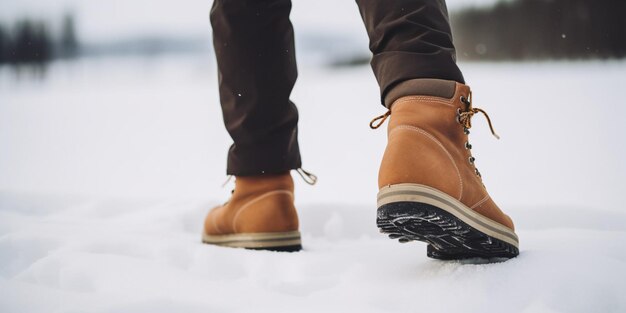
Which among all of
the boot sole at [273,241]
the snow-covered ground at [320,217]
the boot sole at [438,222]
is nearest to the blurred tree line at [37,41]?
the snow-covered ground at [320,217]

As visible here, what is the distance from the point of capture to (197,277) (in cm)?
96

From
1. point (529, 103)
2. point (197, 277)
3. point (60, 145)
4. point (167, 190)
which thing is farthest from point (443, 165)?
point (60, 145)

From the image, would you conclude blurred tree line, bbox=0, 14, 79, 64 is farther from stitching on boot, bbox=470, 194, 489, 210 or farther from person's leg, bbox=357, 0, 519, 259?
stitching on boot, bbox=470, 194, 489, 210

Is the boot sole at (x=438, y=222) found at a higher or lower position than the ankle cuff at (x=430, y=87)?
lower

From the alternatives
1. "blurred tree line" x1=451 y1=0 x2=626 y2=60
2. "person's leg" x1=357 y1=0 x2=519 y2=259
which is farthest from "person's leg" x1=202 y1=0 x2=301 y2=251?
"blurred tree line" x1=451 y1=0 x2=626 y2=60

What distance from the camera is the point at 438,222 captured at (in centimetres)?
82

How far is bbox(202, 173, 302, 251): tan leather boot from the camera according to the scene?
1315 mm

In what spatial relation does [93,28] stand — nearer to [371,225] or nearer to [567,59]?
[567,59]

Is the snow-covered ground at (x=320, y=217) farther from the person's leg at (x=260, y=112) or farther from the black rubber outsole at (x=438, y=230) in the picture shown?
the person's leg at (x=260, y=112)

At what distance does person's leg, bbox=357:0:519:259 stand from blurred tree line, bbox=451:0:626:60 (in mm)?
5708

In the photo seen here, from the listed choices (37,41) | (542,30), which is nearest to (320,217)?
(542,30)

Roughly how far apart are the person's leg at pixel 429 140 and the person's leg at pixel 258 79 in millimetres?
449

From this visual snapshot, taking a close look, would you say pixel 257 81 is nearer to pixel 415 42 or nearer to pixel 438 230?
pixel 415 42

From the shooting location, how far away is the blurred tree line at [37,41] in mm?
9195
